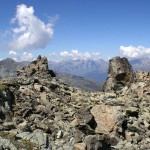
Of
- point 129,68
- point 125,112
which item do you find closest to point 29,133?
point 125,112

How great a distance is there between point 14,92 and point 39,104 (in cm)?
460

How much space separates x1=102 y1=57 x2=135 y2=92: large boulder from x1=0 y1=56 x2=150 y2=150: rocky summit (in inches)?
496

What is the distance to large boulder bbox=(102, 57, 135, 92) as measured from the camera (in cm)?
7912

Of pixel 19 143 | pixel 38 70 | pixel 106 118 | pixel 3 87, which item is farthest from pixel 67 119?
pixel 38 70

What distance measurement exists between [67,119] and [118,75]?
3872cm

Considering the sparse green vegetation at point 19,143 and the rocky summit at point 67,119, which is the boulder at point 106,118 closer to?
the rocky summit at point 67,119

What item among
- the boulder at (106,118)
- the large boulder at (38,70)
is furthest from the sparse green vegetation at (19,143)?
the large boulder at (38,70)

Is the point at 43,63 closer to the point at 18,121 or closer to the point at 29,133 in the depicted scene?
the point at 18,121

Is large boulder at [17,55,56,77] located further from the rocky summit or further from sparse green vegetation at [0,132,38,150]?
sparse green vegetation at [0,132,38,150]

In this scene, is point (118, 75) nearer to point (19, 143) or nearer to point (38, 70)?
point (38, 70)

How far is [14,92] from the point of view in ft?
166

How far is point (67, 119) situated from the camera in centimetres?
4534

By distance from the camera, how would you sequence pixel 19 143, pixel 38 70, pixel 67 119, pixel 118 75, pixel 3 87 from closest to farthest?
1. pixel 19 143
2. pixel 67 119
3. pixel 3 87
4. pixel 118 75
5. pixel 38 70

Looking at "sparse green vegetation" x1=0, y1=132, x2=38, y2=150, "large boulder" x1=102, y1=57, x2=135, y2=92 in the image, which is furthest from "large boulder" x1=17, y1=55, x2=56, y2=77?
"sparse green vegetation" x1=0, y1=132, x2=38, y2=150
